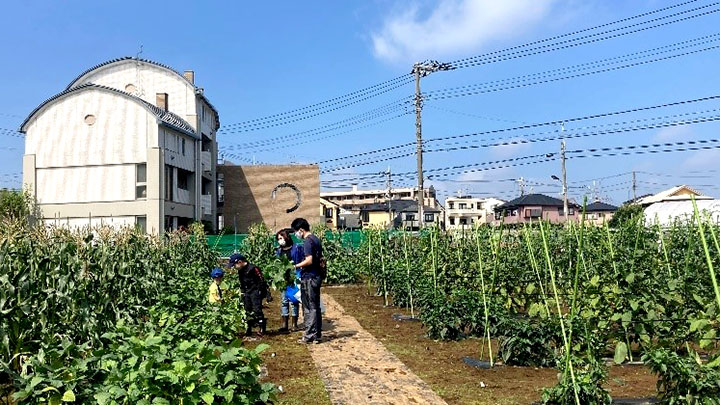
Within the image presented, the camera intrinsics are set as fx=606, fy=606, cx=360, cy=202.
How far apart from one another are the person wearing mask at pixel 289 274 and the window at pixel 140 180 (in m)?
22.6

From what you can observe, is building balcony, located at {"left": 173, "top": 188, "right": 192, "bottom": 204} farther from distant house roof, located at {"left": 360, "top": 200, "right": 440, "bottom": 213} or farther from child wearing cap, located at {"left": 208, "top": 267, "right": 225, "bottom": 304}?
distant house roof, located at {"left": 360, "top": 200, "right": 440, "bottom": 213}

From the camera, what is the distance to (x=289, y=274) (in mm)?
9781

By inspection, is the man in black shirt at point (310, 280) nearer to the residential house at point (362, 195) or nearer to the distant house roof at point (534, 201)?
the distant house roof at point (534, 201)

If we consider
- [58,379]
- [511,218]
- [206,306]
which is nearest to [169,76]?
[206,306]

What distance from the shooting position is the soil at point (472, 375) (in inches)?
247

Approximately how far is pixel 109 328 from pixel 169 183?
89.1 ft

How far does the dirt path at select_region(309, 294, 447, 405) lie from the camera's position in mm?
6316

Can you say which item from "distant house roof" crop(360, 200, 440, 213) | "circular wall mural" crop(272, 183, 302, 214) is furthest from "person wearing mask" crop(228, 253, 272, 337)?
"distant house roof" crop(360, 200, 440, 213)

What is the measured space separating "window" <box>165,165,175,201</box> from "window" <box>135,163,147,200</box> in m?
1.32

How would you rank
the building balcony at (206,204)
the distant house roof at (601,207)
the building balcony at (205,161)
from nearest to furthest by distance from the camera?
the building balcony at (206,204) → the building balcony at (205,161) → the distant house roof at (601,207)

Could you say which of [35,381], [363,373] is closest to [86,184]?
[363,373]

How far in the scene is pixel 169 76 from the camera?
3725 cm

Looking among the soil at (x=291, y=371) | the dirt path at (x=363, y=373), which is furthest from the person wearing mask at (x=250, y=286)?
the dirt path at (x=363, y=373)

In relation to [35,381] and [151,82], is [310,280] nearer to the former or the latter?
[35,381]
